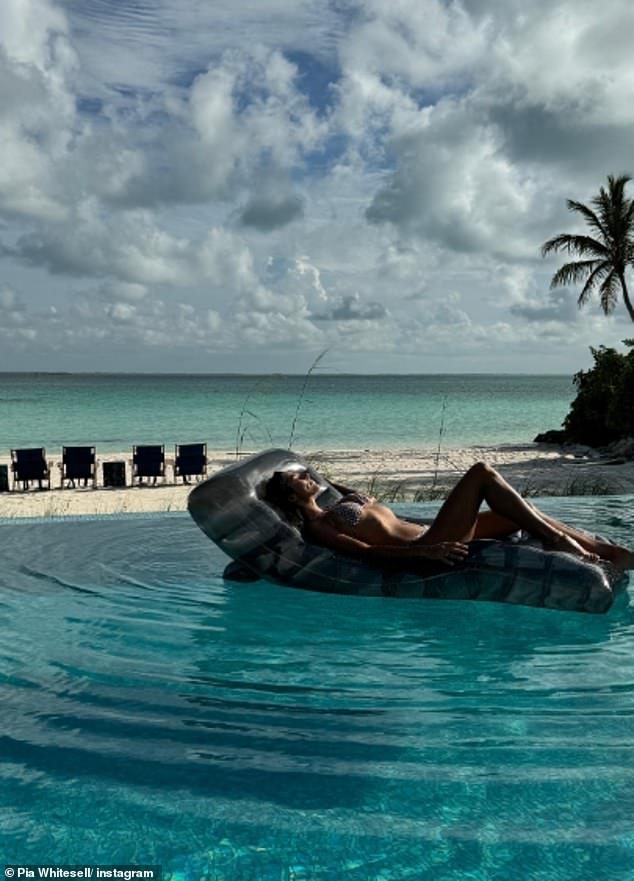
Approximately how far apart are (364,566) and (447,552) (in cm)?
46

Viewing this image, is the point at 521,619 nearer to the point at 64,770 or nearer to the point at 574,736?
the point at 574,736

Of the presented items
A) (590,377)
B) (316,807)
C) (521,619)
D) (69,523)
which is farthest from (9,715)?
(590,377)

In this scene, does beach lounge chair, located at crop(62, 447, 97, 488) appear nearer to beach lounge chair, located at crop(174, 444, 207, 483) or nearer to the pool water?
beach lounge chair, located at crop(174, 444, 207, 483)

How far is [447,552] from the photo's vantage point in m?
4.31

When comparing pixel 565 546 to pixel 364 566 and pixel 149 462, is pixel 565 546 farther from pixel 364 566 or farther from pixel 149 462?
pixel 149 462

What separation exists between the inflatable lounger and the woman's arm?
0.16ft

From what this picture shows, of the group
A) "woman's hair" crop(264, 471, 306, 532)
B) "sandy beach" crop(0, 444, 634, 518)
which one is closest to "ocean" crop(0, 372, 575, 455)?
"sandy beach" crop(0, 444, 634, 518)

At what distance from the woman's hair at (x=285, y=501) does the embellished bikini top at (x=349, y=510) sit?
0.19 meters

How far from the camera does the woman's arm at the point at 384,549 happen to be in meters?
4.32

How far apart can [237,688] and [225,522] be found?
1291mm

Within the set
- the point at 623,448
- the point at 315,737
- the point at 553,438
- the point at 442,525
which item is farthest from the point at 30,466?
the point at 553,438

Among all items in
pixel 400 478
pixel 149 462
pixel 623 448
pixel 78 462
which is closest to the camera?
pixel 78 462

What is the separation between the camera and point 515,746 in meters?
2.95

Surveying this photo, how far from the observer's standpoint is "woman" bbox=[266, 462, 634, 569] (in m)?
4.36
